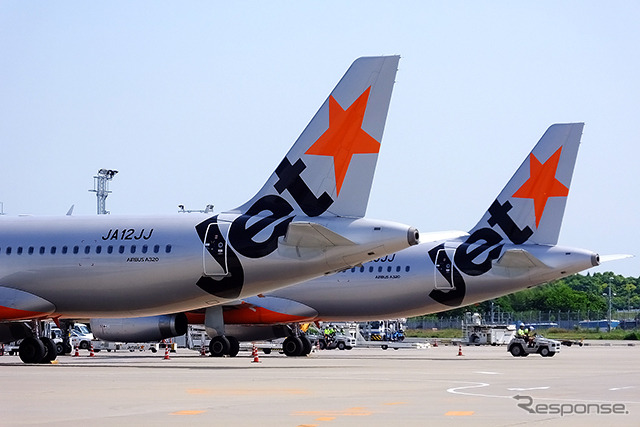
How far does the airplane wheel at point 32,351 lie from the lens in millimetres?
35969

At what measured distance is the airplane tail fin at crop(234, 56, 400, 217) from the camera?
3266cm

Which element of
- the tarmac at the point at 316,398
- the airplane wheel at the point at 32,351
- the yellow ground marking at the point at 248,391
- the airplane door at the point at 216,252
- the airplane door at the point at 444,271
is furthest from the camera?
the airplane door at the point at 444,271

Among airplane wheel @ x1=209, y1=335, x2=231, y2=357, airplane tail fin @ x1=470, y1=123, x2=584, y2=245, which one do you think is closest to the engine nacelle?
airplane wheel @ x1=209, y1=335, x2=231, y2=357

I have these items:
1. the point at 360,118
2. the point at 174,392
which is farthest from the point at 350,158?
the point at 174,392

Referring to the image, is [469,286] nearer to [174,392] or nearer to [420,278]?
[420,278]

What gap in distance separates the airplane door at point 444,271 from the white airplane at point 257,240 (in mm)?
11947

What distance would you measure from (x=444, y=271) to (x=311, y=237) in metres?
13.2

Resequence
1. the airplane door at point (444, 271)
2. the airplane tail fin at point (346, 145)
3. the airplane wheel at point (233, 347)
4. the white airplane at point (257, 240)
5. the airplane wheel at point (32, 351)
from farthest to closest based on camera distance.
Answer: the airplane wheel at point (233, 347), the airplane door at point (444, 271), the airplane wheel at point (32, 351), the airplane tail fin at point (346, 145), the white airplane at point (257, 240)

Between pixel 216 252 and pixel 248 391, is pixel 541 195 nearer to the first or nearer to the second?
pixel 216 252

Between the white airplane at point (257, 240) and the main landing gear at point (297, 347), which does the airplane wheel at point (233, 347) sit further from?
the white airplane at point (257, 240)

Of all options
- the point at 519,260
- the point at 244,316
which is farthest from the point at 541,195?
the point at 244,316

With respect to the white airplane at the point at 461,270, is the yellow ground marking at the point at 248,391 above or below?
below

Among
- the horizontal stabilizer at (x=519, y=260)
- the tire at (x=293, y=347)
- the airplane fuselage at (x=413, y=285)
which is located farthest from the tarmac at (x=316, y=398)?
the tire at (x=293, y=347)

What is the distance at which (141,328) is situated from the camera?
139 feet
